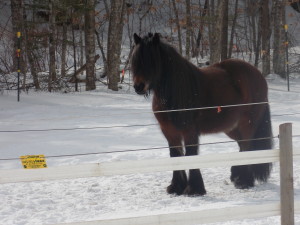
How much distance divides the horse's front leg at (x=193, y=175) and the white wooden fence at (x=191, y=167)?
5.70ft

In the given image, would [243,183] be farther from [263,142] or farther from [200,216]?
[200,216]

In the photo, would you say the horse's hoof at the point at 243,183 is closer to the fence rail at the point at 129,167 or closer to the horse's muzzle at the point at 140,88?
the horse's muzzle at the point at 140,88

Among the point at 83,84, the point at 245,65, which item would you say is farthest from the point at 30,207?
the point at 83,84

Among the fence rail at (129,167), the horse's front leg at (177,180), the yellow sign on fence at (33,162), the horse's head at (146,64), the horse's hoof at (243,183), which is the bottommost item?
the horse's hoof at (243,183)

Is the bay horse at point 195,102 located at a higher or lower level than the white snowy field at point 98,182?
higher

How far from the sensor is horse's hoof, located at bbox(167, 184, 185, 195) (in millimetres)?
5238

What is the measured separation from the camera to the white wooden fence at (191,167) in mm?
3055

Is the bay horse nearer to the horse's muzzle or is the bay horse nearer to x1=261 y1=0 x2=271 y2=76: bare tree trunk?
the horse's muzzle

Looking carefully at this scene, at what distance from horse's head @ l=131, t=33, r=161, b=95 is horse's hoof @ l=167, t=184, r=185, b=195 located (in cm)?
117

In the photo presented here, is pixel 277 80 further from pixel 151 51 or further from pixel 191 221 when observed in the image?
pixel 191 221

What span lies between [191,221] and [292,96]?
11.6 meters

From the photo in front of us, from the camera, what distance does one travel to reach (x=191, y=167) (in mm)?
3326

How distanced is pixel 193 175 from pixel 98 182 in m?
1.27

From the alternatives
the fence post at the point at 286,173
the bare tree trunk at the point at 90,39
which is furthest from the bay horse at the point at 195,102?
the bare tree trunk at the point at 90,39
